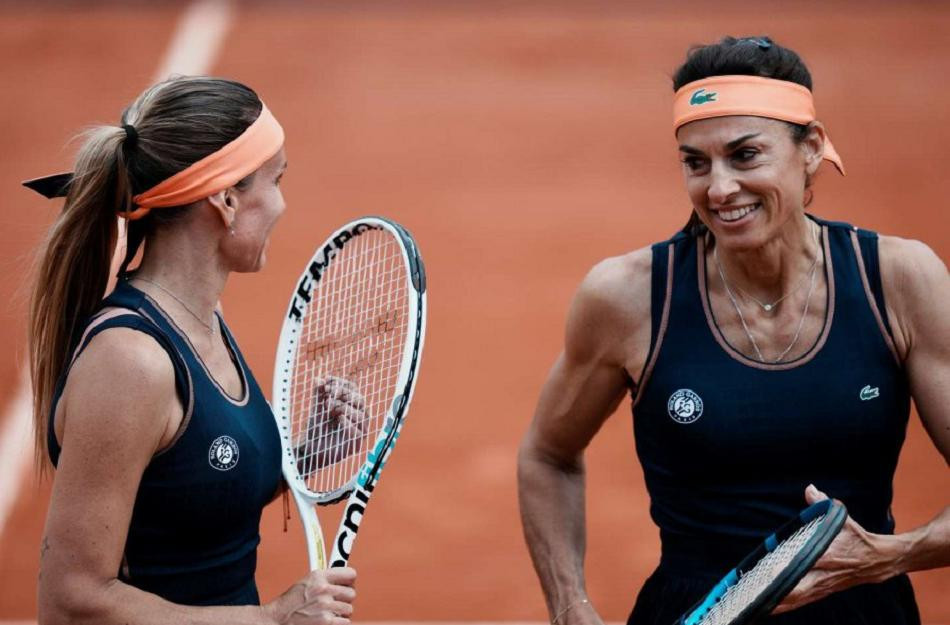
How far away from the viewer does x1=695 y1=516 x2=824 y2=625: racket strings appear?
3100mm

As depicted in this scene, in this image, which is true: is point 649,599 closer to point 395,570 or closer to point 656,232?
point 395,570

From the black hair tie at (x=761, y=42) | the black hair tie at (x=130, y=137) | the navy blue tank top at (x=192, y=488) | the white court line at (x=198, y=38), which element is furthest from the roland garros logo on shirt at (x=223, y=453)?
the white court line at (x=198, y=38)

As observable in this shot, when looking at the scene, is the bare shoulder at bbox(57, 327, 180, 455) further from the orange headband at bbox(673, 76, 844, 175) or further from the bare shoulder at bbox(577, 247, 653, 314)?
the orange headband at bbox(673, 76, 844, 175)

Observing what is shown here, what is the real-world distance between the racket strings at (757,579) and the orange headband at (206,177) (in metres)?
1.48

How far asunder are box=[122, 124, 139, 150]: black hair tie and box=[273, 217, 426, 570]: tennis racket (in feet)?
2.22

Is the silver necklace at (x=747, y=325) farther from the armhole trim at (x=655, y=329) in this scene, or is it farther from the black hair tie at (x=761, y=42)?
the black hair tie at (x=761, y=42)

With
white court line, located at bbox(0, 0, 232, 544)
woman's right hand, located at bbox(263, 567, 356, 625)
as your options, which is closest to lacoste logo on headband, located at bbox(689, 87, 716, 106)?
woman's right hand, located at bbox(263, 567, 356, 625)

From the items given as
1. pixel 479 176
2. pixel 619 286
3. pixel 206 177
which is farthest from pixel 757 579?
pixel 479 176

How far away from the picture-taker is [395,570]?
6.67 m

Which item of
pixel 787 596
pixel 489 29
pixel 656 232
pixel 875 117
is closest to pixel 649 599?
pixel 787 596

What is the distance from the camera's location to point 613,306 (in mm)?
3766

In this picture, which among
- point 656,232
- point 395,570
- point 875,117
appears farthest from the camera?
point 875,117

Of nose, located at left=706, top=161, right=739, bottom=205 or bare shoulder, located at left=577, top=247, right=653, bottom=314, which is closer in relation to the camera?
nose, located at left=706, top=161, right=739, bottom=205

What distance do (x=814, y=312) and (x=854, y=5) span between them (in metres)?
10.2
